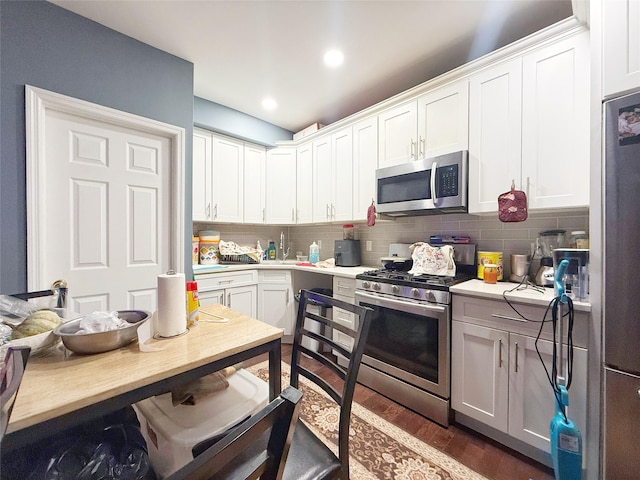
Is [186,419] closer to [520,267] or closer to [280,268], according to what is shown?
[280,268]

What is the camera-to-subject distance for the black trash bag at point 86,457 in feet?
2.45

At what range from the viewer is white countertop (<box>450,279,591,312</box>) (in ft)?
4.58

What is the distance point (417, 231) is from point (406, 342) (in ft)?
3.58

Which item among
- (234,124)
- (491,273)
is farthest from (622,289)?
(234,124)

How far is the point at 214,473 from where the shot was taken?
406 millimetres

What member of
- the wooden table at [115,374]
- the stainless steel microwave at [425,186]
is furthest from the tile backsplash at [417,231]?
the wooden table at [115,374]

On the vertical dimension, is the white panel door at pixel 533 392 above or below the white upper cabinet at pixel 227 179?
below

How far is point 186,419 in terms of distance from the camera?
97cm

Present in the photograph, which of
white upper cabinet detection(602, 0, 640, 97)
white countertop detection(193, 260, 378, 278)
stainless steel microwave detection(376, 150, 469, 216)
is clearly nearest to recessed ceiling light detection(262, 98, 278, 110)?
stainless steel microwave detection(376, 150, 469, 216)

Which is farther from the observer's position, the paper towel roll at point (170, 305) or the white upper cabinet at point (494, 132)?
the white upper cabinet at point (494, 132)

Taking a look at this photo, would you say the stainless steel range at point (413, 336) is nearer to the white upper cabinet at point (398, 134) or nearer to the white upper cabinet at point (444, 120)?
the white upper cabinet at point (444, 120)

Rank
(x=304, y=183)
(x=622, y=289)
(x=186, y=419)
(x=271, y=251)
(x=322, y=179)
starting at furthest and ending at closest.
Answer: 1. (x=271, y=251)
2. (x=304, y=183)
3. (x=322, y=179)
4. (x=622, y=289)
5. (x=186, y=419)

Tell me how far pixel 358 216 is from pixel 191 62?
2.01 m

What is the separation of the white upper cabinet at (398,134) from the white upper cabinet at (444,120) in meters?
0.06
